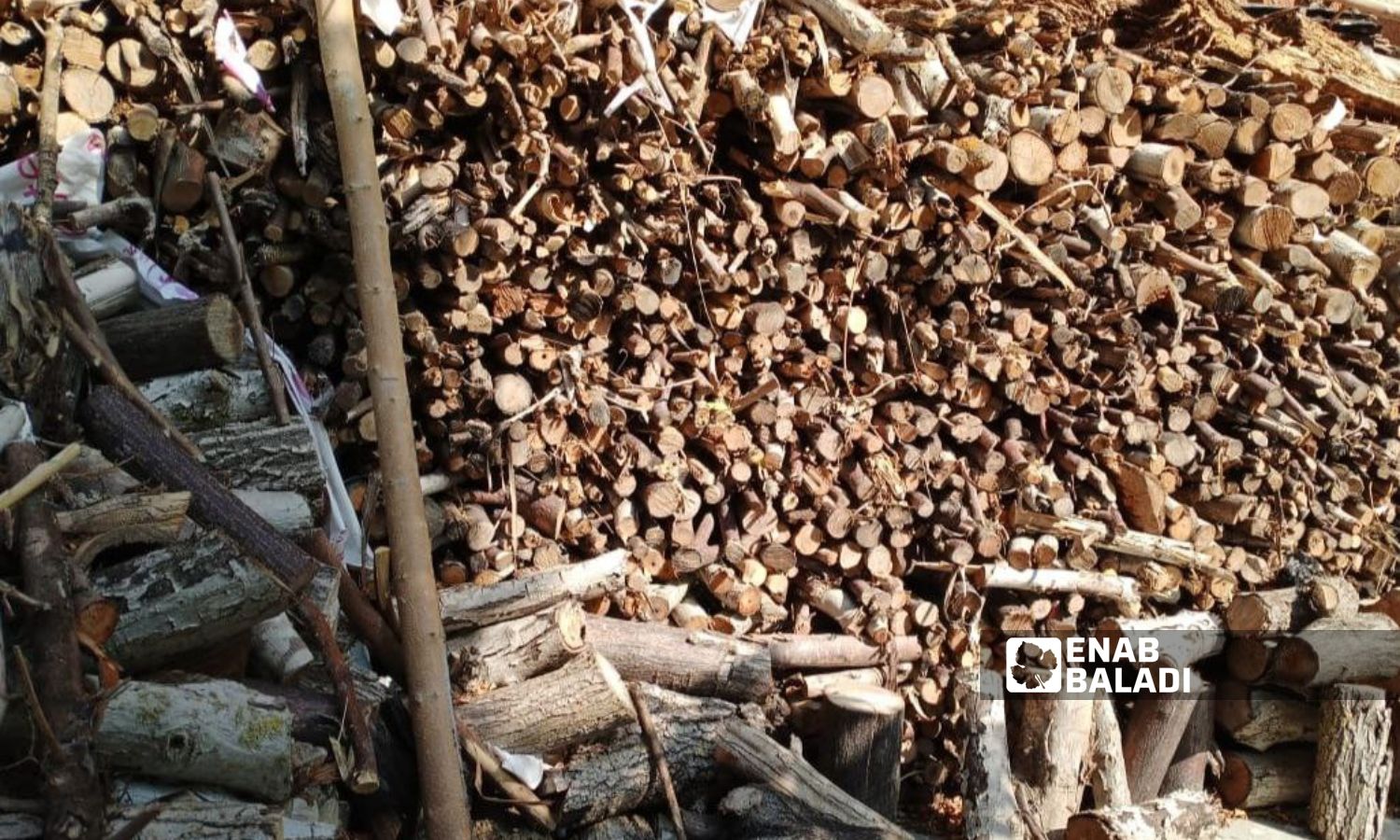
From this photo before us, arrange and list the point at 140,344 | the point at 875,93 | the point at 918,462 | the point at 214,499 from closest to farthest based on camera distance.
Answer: the point at 214,499 < the point at 140,344 < the point at 875,93 < the point at 918,462

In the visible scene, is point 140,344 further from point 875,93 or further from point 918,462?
point 918,462

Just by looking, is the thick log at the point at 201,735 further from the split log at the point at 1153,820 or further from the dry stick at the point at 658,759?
the split log at the point at 1153,820

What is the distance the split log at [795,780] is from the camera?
12.0 ft

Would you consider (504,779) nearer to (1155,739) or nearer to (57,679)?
(57,679)

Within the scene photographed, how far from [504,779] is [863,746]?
135 cm

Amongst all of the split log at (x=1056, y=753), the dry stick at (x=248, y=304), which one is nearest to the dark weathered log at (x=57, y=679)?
the dry stick at (x=248, y=304)

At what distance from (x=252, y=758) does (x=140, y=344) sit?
4.61 ft

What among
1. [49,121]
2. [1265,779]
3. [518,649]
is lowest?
[1265,779]

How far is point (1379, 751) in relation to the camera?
489 cm

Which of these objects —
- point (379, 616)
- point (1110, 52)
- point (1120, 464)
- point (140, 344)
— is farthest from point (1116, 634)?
point (140, 344)

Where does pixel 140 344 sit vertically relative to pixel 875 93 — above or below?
below

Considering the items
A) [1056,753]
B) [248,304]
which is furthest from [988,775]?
[248,304]

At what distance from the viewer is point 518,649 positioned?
3.69 metres

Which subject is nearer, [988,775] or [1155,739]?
[988,775]
